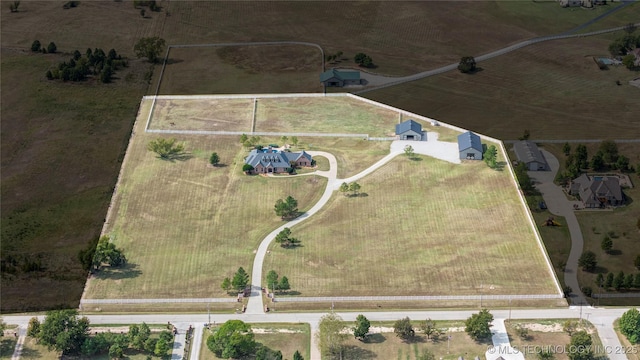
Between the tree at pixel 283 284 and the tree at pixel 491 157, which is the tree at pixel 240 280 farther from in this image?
the tree at pixel 491 157

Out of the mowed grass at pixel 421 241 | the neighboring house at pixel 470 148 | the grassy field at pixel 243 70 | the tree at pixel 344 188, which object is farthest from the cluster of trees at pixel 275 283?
the grassy field at pixel 243 70

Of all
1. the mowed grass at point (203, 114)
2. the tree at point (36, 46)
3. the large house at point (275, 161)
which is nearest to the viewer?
the large house at point (275, 161)

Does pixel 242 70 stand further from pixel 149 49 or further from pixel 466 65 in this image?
pixel 466 65

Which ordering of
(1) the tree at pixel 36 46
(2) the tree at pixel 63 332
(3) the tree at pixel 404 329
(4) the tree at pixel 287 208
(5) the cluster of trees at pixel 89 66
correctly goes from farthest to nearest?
(1) the tree at pixel 36 46 < (5) the cluster of trees at pixel 89 66 < (4) the tree at pixel 287 208 < (3) the tree at pixel 404 329 < (2) the tree at pixel 63 332

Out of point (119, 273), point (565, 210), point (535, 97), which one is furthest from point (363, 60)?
point (119, 273)

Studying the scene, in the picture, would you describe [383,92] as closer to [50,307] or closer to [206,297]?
[206,297]

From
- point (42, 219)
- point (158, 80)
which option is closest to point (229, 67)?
point (158, 80)
